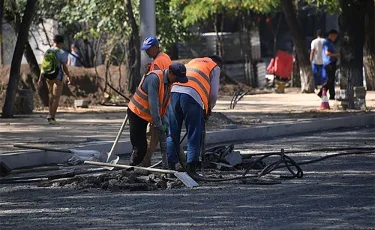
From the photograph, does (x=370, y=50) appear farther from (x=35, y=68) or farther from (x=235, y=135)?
(x=235, y=135)

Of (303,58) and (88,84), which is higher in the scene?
(303,58)

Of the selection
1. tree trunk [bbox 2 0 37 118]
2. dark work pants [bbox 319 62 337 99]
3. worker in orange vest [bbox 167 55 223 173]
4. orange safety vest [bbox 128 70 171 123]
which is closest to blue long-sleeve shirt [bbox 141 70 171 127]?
orange safety vest [bbox 128 70 171 123]

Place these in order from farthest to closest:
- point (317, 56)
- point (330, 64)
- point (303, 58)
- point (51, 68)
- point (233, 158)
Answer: point (303, 58) < point (317, 56) < point (330, 64) < point (51, 68) < point (233, 158)

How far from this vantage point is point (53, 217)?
391 inches

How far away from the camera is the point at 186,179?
11930 millimetres

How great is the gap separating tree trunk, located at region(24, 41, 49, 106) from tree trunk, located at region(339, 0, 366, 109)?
6.97 meters

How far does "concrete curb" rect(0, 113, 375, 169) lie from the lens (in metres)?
14.7

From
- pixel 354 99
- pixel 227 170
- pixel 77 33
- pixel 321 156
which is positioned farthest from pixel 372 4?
pixel 227 170

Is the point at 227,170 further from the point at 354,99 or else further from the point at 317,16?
the point at 317,16

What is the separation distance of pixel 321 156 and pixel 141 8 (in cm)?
427

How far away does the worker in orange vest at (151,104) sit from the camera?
1238 centimetres

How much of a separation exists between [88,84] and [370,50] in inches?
312

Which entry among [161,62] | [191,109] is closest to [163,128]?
[191,109]

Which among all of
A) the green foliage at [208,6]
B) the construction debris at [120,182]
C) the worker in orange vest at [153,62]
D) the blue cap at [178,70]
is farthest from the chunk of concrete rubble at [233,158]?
the green foliage at [208,6]
